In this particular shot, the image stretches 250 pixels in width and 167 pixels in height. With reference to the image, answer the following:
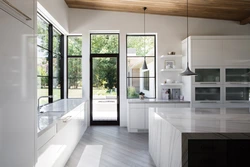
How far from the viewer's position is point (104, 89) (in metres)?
6.15

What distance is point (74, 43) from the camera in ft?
20.0

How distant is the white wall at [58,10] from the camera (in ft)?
13.3

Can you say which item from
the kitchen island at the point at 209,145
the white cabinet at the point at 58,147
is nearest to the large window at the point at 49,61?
the white cabinet at the point at 58,147

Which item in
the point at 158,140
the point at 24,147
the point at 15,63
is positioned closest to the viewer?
the point at 15,63

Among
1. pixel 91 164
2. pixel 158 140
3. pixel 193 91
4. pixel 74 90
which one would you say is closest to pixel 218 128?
pixel 158 140

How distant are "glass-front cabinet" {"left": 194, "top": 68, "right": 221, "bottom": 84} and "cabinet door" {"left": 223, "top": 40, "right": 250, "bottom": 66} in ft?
1.04

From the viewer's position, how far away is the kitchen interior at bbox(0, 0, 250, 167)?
8.05ft

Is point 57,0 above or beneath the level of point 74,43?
above

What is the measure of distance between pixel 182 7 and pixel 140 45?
1543mm

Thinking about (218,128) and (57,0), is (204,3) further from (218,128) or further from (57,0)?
(218,128)

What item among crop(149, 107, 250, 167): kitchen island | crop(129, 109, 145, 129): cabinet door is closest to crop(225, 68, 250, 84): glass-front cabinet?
crop(129, 109, 145, 129): cabinet door

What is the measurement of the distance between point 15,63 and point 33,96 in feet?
1.21

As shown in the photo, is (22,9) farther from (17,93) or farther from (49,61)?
(49,61)

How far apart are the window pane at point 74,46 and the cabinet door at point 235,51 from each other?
12.8 feet
